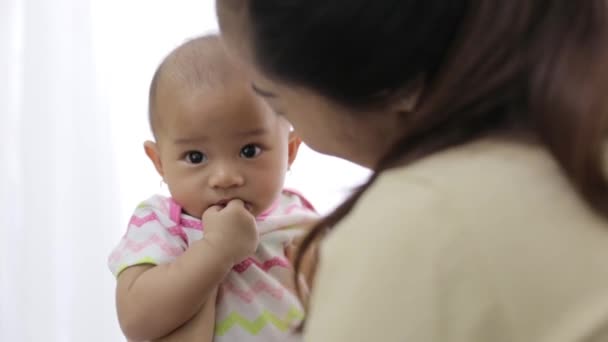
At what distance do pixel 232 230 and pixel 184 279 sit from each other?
0.08 m

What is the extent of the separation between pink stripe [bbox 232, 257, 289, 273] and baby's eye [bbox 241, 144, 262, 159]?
126 millimetres

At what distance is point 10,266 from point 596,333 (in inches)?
54.9

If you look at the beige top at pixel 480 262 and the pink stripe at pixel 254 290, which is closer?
the beige top at pixel 480 262

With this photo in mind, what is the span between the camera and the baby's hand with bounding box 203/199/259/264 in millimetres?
906

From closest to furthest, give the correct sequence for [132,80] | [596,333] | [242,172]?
1. [596,333]
2. [242,172]
3. [132,80]

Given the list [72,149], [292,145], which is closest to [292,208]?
[292,145]

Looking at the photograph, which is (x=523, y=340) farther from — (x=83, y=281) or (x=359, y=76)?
(x=83, y=281)

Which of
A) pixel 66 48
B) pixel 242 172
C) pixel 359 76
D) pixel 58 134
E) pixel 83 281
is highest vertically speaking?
pixel 359 76

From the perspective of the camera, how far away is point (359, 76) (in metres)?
0.63

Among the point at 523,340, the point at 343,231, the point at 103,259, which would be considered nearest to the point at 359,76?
the point at 343,231

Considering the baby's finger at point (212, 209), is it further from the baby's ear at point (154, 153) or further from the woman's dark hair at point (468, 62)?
the woman's dark hair at point (468, 62)

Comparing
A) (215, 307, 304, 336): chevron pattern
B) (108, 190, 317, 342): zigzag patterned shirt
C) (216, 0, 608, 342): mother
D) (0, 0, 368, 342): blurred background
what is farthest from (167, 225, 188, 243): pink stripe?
(0, 0, 368, 342): blurred background

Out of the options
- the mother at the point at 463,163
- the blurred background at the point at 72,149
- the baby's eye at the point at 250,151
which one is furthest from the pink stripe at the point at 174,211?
the blurred background at the point at 72,149

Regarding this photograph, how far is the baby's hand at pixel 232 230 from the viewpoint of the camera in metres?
0.91
